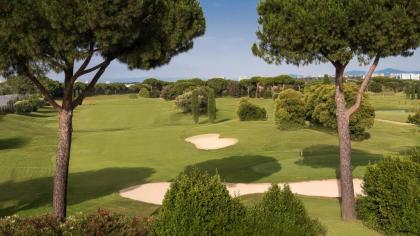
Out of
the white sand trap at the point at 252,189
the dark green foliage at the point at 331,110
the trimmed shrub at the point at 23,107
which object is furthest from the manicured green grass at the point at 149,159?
the trimmed shrub at the point at 23,107

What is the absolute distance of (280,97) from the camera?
51.5 meters

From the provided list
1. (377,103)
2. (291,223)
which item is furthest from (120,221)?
(377,103)

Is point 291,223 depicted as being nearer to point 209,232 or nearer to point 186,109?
point 209,232

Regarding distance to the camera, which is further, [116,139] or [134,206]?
[116,139]

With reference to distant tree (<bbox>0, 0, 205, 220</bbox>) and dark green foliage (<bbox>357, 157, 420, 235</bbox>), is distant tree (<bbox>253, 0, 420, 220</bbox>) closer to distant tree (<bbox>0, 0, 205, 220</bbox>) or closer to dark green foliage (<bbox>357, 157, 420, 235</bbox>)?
dark green foliage (<bbox>357, 157, 420, 235</bbox>)

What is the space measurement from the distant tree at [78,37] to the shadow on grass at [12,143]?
3102 centimetres

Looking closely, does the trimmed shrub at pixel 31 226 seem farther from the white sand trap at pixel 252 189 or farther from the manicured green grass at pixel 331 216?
the white sand trap at pixel 252 189

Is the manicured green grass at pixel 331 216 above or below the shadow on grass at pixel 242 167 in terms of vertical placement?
above

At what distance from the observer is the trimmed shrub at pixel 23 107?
2948 inches

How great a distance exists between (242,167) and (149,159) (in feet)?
29.0

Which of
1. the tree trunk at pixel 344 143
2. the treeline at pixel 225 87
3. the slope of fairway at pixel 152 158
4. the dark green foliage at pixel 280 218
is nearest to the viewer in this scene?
the dark green foliage at pixel 280 218

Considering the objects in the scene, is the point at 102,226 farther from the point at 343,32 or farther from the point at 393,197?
the point at 343,32

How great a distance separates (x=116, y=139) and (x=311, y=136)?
20667 millimetres

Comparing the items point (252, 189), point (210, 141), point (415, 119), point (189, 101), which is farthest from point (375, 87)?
point (252, 189)
